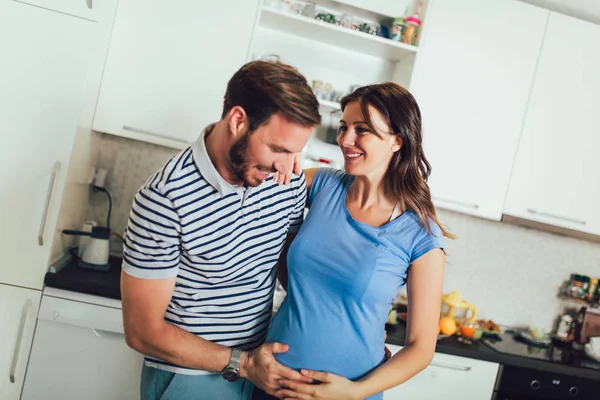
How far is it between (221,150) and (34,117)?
1.01 m

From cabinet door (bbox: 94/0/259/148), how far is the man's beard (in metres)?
1.07

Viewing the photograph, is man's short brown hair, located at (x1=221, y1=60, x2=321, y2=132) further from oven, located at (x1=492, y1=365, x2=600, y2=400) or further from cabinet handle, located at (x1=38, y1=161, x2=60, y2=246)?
oven, located at (x1=492, y1=365, x2=600, y2=400)

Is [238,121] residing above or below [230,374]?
above

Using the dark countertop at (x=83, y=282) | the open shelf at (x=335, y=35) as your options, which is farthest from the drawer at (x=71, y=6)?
the dark countertop at (x=83, y=282)

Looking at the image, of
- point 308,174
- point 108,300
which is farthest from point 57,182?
point 308,174

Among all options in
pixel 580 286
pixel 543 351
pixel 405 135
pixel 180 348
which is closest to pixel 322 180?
pixel 405 135

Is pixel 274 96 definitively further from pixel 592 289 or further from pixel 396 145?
pixel 592 289

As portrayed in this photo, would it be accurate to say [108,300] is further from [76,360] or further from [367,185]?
[367,185]

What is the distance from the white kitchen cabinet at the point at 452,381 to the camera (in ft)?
7.32

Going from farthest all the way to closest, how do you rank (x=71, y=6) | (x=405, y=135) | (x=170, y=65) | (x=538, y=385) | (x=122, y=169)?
(x=122, y=169) < (x=538, y=385) < (x=170, y=65) < (x=71, y=6) < (x=405, y=135)

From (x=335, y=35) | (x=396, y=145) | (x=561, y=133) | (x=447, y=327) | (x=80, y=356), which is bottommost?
(x=80, y=356)

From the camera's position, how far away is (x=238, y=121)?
114 centimetres

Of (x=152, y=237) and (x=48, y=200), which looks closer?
(x=152, y=237)

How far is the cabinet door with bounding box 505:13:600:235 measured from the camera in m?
2.42
